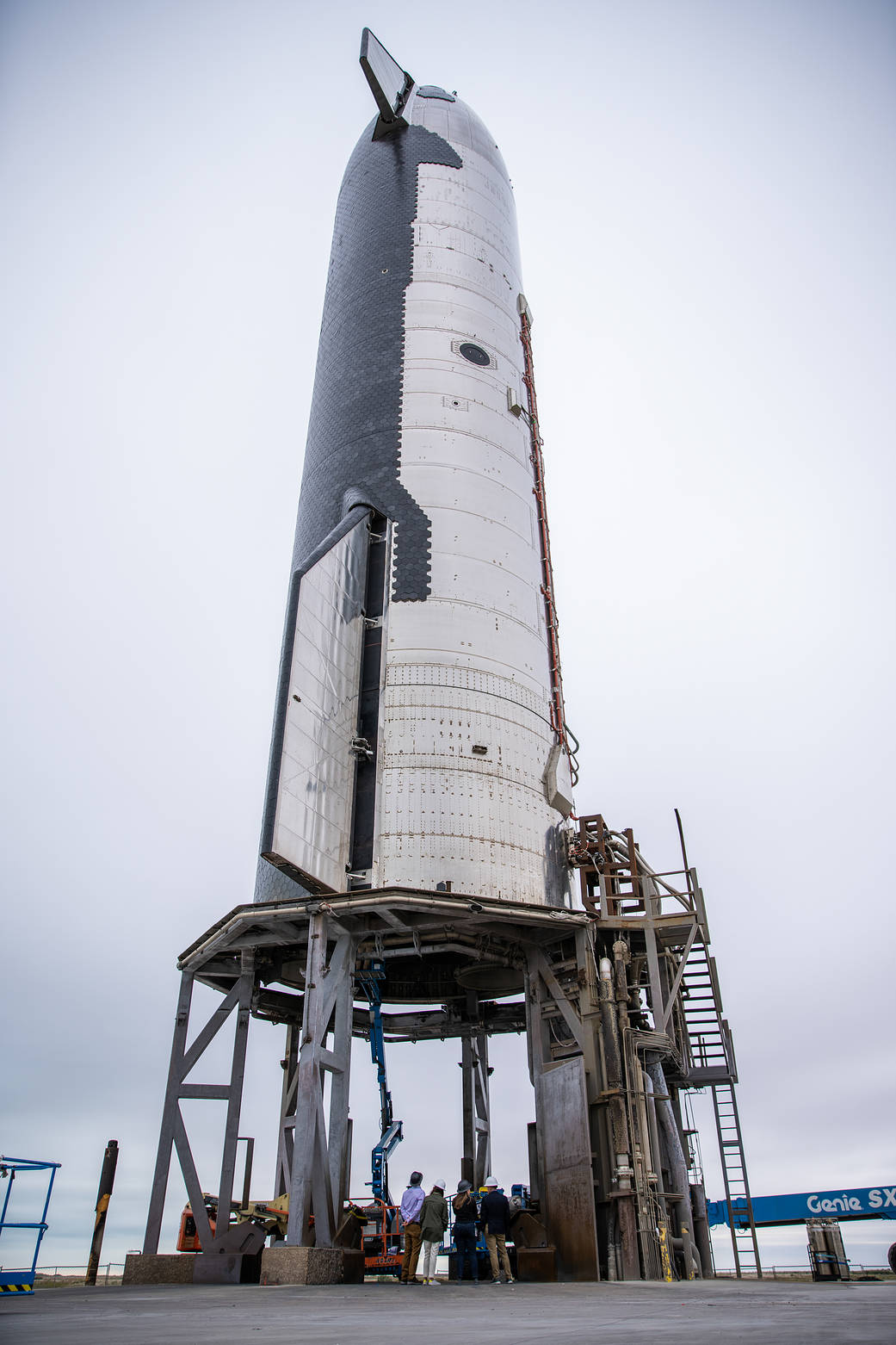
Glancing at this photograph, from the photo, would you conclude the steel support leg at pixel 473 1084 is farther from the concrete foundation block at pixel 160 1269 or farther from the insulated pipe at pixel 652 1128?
the concrete foundation block at pixel 160 1269

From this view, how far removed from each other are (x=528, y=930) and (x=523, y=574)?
6969 millimetres

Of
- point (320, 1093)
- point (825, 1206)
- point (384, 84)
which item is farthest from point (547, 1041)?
point (384, 84)

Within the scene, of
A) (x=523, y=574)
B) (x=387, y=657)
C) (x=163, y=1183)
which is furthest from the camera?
(x=523, y=574)

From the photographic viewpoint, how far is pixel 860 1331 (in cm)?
420

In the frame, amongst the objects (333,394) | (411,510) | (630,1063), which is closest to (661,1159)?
(630,1063)

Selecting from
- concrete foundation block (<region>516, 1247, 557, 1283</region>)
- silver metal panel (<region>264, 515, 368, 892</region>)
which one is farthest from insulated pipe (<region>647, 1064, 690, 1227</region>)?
silver metal panel (<region>264, 515, 368, 892</region>)

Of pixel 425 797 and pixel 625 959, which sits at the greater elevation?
pixel 425 797

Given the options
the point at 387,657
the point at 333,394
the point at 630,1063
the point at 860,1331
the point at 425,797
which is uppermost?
the point at 333,394

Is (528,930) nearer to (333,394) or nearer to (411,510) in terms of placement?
(411,510)

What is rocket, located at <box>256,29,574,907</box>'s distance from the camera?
600 inches

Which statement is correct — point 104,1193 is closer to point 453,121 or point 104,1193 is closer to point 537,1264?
point 537,1264

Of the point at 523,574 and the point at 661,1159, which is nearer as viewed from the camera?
the point at 661,1159

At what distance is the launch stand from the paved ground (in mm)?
3849

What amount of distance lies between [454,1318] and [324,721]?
1064 cm
